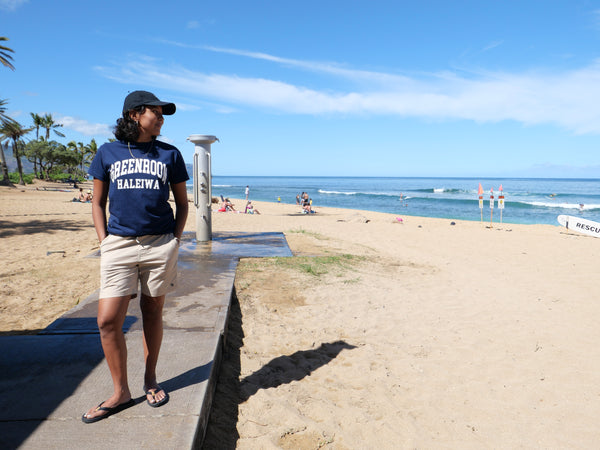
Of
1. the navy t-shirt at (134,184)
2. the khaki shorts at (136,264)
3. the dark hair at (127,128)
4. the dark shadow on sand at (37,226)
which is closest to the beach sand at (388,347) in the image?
the khaki shorts at (136,264)

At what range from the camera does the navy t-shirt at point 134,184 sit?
217cm

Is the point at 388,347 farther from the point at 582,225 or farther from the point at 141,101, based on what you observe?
the point at 582,225

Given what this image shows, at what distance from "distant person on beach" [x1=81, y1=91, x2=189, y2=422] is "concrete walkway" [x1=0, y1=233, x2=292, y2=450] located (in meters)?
0.14

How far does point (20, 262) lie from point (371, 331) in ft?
19.9

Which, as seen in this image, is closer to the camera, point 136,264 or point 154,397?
point 136,264

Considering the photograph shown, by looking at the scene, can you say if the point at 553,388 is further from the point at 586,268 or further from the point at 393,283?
the point at 586,268

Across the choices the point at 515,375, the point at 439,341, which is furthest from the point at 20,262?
the point at 515,375

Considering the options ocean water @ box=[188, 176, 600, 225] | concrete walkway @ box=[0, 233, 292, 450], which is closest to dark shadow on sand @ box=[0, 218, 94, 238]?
concrete walkway @ box=[0, 233, 292, 450]

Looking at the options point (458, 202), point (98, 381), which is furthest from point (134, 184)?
point (458, 202)

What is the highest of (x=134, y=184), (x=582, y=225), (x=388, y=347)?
(x=134, y=184)

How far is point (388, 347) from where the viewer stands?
415 cm

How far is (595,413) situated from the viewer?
121 inches

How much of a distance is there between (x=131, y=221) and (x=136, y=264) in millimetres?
242

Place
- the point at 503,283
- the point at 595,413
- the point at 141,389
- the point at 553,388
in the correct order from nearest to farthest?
the point at 141,389
the point at 595,413
the point at 553,388
the point at 503,283
